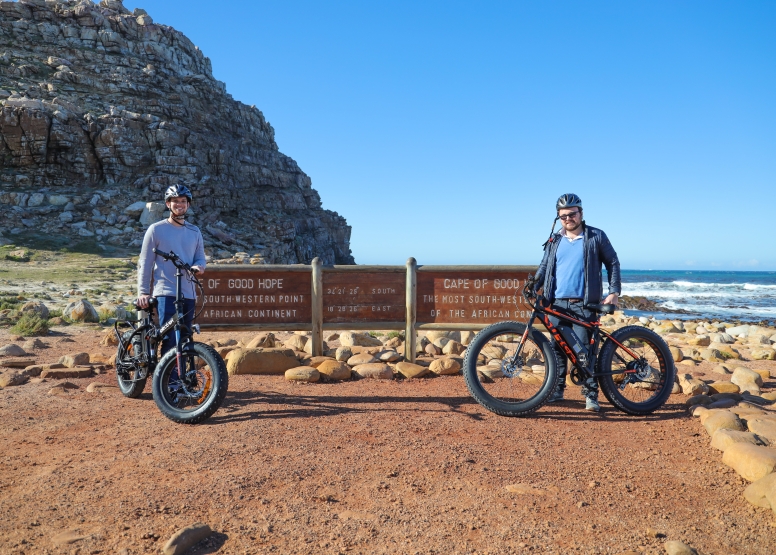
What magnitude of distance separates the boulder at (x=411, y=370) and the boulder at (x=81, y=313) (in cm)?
844

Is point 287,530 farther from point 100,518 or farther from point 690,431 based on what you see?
point 690,431

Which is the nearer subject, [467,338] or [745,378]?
[745,378]

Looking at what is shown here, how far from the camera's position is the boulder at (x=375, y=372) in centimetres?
747

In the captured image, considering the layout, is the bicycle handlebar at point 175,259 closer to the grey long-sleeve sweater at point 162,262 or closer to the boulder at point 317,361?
the grey long-sleeve sweater at point 162,262

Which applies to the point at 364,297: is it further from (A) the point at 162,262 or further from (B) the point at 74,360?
(B) the point at 74,360

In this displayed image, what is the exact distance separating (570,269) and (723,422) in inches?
77.9

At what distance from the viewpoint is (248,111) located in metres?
84.0

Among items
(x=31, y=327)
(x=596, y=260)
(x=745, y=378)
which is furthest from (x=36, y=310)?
(x=745, y=378)

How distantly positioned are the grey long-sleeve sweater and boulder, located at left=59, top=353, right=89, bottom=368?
3120 millimetres

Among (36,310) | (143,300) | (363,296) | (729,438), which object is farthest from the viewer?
(36,310)

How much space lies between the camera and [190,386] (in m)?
5.10

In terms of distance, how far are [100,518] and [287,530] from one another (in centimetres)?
114

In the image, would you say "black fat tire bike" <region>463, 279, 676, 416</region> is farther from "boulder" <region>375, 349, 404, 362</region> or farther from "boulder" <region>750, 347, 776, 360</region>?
"boulder" <region>750, 347, 776, 360</region>

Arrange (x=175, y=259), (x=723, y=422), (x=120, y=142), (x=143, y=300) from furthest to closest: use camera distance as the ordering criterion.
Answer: (x=120, y=142) < (x=143, y=300) < (x=175, y=259) < (x=723, y=422)
